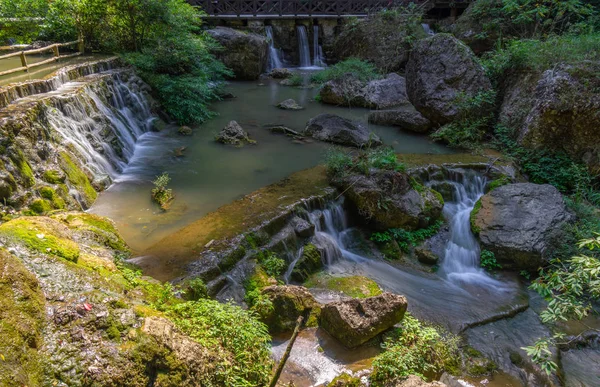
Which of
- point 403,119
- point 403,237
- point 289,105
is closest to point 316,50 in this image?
point 289,105

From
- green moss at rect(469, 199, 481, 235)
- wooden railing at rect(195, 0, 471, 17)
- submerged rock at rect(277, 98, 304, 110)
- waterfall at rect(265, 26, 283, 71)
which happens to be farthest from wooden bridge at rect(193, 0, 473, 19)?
green moss at rect(469, 199, 481, 235)

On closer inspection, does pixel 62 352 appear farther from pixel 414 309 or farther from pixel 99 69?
pixel 99 69

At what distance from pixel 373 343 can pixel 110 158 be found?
7.18 metres

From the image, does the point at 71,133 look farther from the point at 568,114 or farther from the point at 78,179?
the point at 568,114

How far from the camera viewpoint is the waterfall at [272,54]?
22484 mm

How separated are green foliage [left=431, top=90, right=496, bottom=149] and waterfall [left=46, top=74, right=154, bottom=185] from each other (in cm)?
881

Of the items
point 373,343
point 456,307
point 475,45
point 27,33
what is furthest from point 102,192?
point 475,45

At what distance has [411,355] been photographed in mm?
4609

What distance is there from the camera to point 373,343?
5090 millimetres

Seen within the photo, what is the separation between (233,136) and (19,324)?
30.0 ft

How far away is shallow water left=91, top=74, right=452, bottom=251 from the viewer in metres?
7.18

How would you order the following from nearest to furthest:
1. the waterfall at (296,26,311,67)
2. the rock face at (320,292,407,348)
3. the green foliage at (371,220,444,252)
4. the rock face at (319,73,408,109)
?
the rock face at (320,292,407,348), the green foliage at (371,220,444,252), the rock face at (319,73,408,109), the waterfall at (296,26,311,67)

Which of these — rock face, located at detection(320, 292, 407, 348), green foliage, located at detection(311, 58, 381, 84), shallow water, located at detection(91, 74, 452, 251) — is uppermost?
green foliage, located at detection(311, 58, 381, 84)

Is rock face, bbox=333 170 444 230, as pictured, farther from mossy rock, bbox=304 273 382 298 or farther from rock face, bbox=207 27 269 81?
rock face, bbox=207 27 269 81
